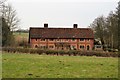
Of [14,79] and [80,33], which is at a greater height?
[80,33]

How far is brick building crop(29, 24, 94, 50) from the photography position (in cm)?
7744

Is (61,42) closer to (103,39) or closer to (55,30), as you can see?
A: (55,30)

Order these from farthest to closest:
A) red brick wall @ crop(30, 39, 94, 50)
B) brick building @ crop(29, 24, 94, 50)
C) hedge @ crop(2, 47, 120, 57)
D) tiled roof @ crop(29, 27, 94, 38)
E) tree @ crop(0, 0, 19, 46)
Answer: tiled roof @ crop(29, 27, 94, 38)
brick building @ crop(29, 24, 94, 50)
red brick wall @ crop(30, 39, 94, 50)
tree @ crop(0, 0, 19, 46)
hedge @ crop(2, 47, 120, 57)

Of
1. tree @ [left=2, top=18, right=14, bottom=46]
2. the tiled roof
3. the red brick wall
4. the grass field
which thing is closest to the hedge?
the grass field

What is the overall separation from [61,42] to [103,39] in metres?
13.0

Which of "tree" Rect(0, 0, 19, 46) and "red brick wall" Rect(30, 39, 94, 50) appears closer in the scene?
"tree" Rect(0, 0, 19, 46)

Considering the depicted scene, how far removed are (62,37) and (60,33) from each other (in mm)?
1793

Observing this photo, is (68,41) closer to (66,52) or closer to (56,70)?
(66,52)

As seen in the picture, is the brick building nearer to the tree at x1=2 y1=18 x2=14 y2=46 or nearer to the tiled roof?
the tiled roof

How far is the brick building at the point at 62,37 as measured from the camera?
77438mm

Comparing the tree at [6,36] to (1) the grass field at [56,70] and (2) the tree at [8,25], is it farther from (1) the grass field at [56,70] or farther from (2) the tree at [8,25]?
(1) the grass field at [56,70]

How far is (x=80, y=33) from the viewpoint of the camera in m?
79.9

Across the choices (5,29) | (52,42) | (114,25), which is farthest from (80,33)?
(5,29)

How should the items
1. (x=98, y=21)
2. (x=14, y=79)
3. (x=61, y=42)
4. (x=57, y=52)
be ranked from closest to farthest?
(x=14, y=79), (x=57, y=52), (x=61, y=42), (x=98, y=21)
